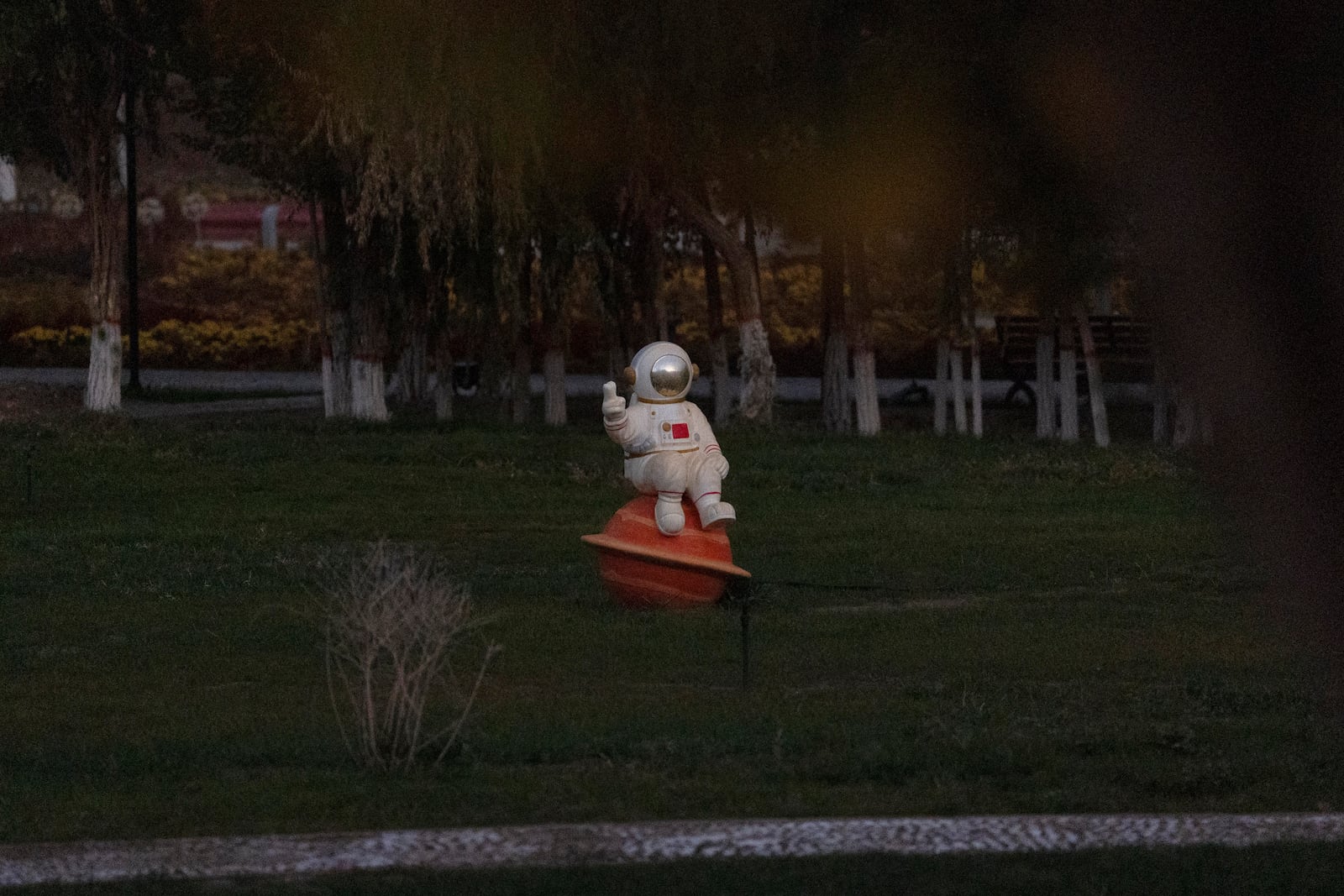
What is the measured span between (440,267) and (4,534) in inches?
322

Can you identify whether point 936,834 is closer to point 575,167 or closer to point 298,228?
point 575,167

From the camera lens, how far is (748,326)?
22469mm

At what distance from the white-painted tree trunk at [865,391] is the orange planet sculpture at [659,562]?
11.3 m

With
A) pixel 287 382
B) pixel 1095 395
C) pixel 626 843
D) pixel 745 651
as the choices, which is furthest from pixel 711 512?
pixel 287 382

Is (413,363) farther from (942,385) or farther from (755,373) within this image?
(942,385)

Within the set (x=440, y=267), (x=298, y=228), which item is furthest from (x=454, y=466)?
(x=298, y=228)

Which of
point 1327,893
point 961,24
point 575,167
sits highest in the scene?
point 575,167

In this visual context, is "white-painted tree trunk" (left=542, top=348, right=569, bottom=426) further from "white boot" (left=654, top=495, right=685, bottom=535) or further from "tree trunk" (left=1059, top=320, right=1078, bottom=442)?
A: "white boot" (left=654, top=495, right=685, bottom=535)

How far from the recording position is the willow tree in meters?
21.4

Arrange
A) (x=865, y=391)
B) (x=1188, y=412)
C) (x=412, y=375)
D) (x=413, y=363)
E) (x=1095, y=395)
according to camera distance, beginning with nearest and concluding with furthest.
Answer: (x=1188, y=412) → (x=1095, y=395) → (x=865, y=391) → (x=413, y=363) → (x=412, y=375)

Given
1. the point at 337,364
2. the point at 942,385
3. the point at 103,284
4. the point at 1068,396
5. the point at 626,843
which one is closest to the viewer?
the point at 626,843

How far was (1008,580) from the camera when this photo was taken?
504 inches

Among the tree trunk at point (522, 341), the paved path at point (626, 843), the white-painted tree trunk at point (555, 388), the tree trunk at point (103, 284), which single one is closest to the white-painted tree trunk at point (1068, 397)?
the white-painted tree trunk at point (555, 388)

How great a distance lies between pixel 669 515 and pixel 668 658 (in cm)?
142
